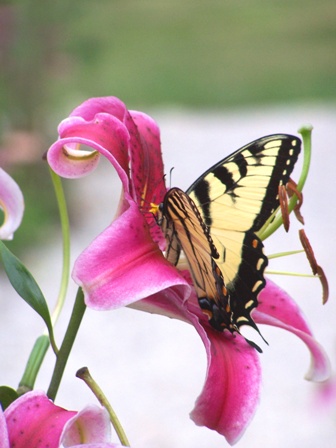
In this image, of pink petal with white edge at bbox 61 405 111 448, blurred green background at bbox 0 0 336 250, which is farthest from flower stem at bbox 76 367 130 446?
blurred green background at bbox 0 0 336 250

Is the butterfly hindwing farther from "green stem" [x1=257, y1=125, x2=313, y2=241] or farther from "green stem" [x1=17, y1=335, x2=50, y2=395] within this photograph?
"green stem" [x1=17, y1=335, x2=50, y2=395]

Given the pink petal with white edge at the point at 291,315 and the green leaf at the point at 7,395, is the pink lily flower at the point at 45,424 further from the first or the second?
the pink petal with white edge at the point at 291,315

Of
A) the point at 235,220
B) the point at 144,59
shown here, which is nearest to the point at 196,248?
the point at 235,220

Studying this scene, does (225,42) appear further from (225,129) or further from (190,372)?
(190,372)

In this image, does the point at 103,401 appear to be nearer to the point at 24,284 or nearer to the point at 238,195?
the point at 24,284

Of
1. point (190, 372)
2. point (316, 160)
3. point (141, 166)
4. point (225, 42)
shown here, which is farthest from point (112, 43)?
point (141, 166)

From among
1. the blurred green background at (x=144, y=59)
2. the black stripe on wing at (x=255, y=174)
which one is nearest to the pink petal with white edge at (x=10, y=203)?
the black stripe on wing at (x=255, y=174)
